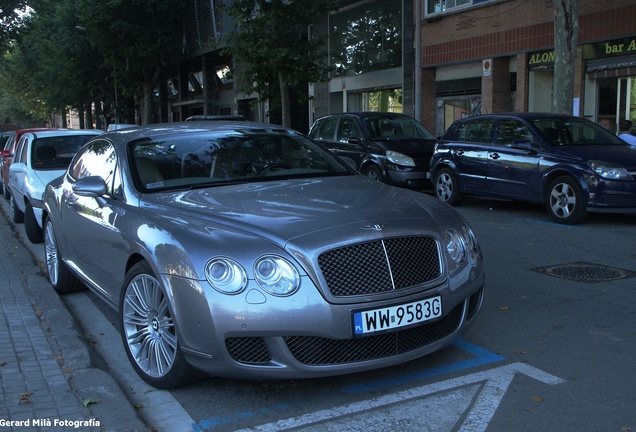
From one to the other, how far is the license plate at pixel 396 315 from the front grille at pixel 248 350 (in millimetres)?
506

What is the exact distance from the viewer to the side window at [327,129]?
14320 mm

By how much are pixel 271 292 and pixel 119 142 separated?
242 centimetres

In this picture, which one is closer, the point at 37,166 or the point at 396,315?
the point at 396,315

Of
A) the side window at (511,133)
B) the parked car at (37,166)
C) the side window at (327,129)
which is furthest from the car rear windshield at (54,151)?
the side window at (511,133)

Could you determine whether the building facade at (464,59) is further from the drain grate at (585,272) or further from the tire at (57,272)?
the tire at (57,272)

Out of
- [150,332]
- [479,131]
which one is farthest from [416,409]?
[479,131]

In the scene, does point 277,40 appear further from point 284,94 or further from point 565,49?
point 565,49

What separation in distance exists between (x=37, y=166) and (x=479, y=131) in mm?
7394

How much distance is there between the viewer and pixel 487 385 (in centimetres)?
377

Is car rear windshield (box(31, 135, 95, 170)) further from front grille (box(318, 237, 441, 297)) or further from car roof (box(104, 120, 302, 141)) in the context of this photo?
front grille (box(318, 237, 441, 297))

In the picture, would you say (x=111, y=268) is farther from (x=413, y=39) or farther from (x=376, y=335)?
(x=413, y=39)

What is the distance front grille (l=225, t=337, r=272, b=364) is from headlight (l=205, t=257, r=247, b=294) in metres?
0.28

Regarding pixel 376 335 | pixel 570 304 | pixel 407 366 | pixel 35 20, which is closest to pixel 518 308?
pixel 570 304

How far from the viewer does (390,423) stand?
3314 millimetres
